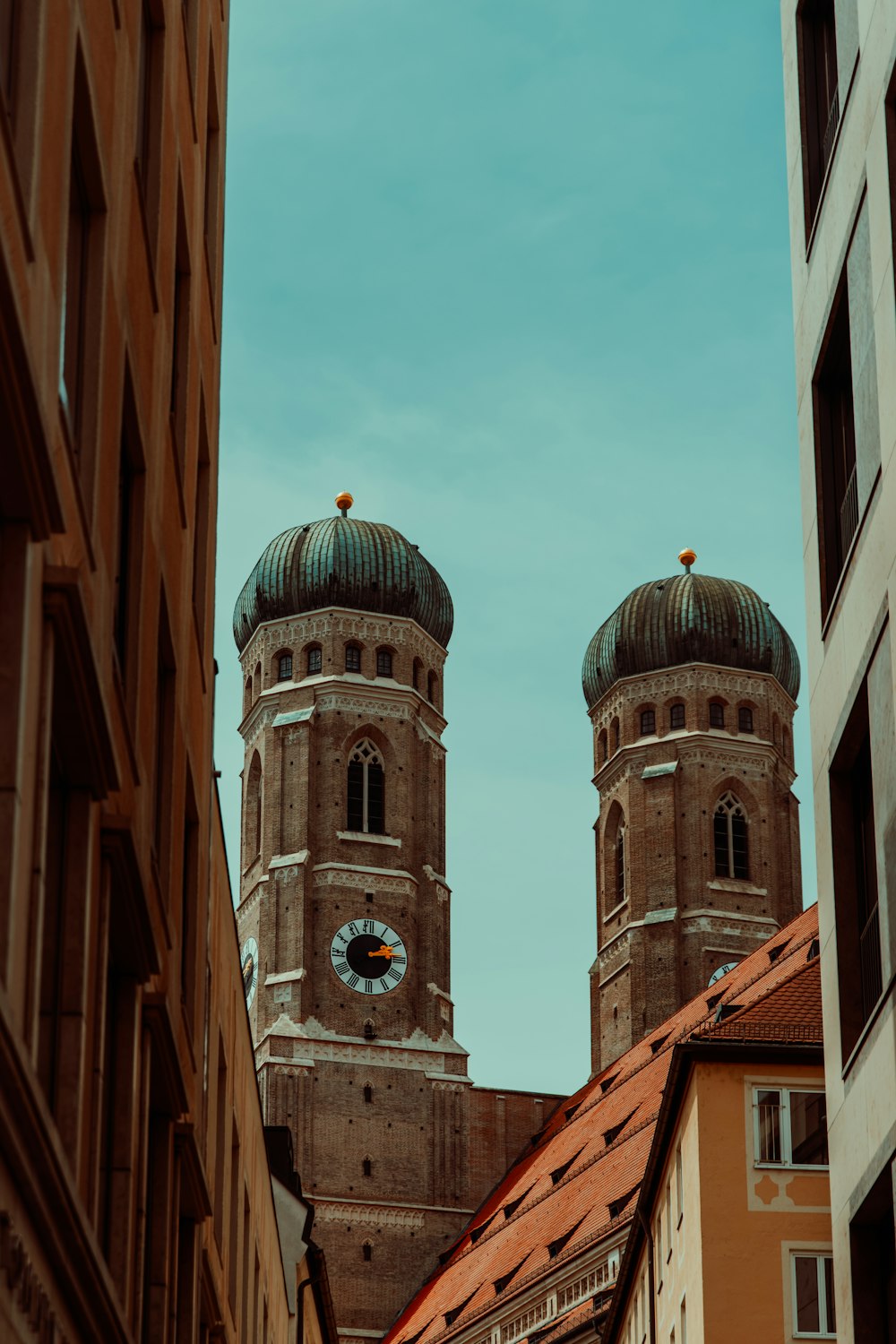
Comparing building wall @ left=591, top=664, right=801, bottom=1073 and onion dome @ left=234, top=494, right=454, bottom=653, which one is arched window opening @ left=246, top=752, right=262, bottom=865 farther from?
building wall @ left=591, top=664, right=801, bottom=1073

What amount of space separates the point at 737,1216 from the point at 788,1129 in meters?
1.28

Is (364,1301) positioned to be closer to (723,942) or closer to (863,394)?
(723,942)

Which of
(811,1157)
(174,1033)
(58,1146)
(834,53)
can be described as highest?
(834,53)

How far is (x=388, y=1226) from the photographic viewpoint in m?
77.8

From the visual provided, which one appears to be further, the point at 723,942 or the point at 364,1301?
the point at 723,942

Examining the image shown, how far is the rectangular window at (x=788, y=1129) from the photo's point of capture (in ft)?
98.4

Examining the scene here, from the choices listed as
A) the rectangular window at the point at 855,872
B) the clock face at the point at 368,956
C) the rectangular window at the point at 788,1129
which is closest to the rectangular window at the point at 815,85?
the rectangular window at the point at 855,872

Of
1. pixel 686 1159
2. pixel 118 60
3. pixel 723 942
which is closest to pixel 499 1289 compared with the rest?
pixel 723 942

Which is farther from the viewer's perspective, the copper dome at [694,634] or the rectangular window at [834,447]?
the copper dome at [694,634]

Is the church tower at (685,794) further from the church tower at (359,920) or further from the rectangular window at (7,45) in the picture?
the rectangular window at (7,45)

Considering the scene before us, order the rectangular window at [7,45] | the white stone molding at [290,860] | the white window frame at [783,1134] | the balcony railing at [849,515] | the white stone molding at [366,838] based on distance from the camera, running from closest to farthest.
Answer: the rectangular window at [7,45] → the balcony railing at [849,515] → the white window frame at [783,1134] → the white stone molding at [290,860] → the white stone molding at [366,838]

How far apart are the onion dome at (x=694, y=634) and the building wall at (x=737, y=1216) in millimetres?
63013

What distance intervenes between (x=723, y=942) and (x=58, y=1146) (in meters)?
78.0

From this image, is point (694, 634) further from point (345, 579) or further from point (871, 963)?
point (871, 963)
